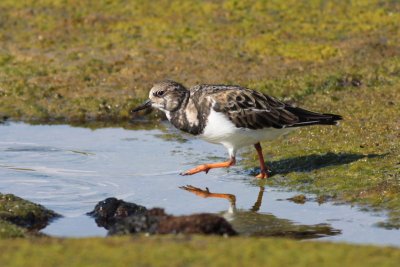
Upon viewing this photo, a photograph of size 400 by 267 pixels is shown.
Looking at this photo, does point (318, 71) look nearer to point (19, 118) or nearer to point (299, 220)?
point (19, 118)

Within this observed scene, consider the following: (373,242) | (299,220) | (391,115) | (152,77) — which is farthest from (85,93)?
(373,242)

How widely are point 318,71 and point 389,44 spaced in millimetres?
1987

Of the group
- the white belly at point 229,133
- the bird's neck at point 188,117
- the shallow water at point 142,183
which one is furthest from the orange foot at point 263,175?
the bird's neck at point 188,117

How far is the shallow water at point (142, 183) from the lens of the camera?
12.0 meters

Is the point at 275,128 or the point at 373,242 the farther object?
the point at 275,128

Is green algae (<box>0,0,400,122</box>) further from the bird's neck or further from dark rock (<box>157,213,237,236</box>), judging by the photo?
dark rock (<box>157,213,237,236</box>)

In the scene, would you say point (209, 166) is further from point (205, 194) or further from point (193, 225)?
point (193, 225)

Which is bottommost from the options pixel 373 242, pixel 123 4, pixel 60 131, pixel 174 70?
pixel 373 242

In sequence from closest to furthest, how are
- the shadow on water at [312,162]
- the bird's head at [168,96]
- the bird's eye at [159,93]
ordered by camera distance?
1. the shadow on water at [312,162]
2. the bird's head at [168,96]
3. the bird's eye at [159,93]

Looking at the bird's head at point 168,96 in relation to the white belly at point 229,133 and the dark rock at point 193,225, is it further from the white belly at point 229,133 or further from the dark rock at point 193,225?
the dark rock at point 193,225

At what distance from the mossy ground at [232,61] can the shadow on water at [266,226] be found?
159 centimetres

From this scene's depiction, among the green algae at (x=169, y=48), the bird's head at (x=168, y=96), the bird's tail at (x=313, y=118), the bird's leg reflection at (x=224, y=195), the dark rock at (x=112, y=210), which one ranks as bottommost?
the dark rock at (x=112, y=210)

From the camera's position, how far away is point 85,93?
18.8m

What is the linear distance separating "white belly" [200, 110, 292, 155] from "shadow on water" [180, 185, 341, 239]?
1.29 m
